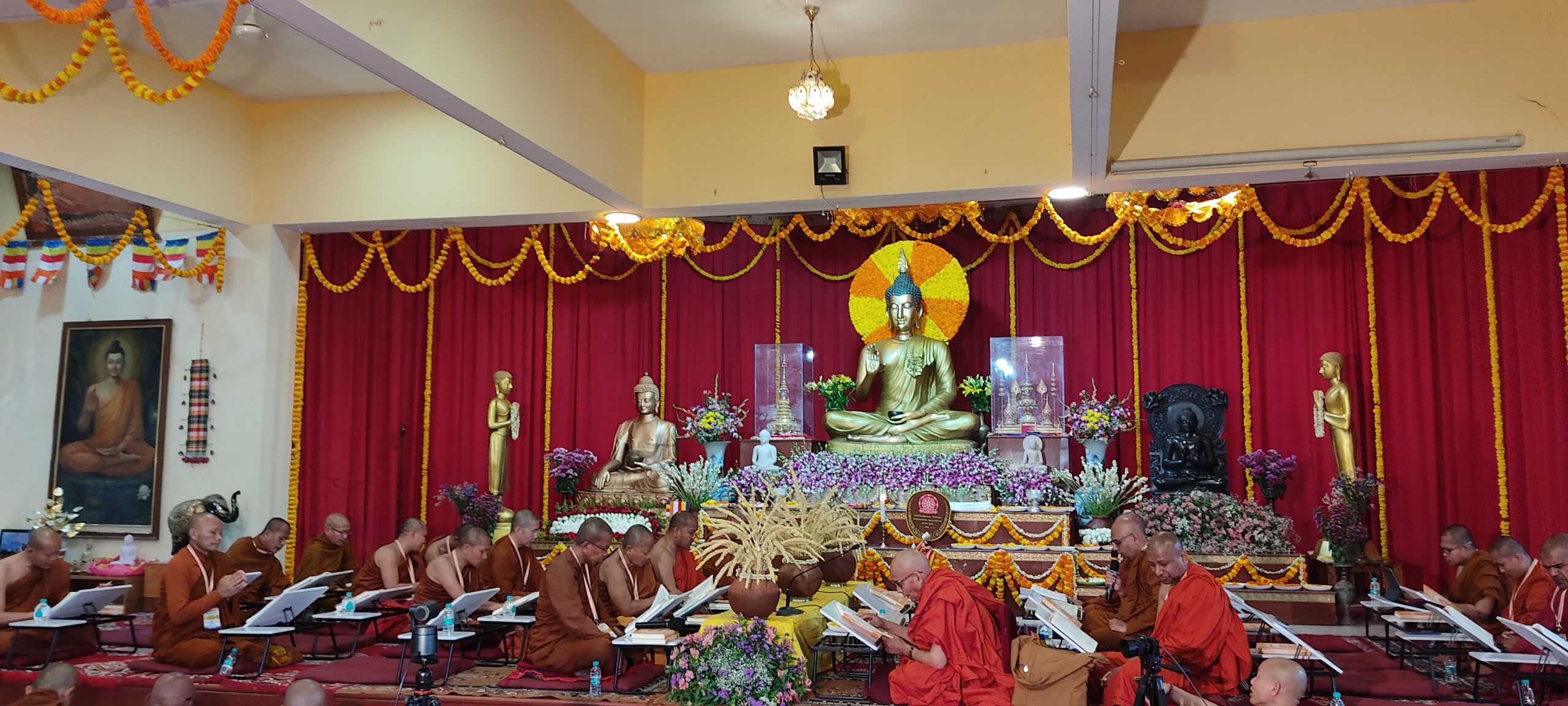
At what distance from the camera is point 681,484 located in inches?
388

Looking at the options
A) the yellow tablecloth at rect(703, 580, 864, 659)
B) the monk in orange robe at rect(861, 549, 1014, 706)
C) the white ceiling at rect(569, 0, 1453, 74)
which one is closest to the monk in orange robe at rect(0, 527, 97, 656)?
the yellow tablecloth at rect(703, 580, 864, 659)

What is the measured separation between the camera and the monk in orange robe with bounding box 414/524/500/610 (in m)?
7.73

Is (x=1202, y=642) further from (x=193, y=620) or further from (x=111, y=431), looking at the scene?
(x=111, y=431)

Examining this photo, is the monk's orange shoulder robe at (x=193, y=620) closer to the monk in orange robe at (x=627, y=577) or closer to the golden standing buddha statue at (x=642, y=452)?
the monk in orange robe at (x=627, y=577)

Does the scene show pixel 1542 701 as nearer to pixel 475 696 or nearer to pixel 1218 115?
pixel 1218 115

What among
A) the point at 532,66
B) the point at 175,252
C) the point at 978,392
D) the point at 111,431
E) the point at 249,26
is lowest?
the point at 111,431

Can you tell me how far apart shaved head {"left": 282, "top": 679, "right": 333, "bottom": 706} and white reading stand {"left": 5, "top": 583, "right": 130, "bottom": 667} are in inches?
129

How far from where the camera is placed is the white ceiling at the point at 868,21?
327 inches

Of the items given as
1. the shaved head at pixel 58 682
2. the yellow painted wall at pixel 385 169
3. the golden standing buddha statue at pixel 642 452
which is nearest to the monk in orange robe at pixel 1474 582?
the golden standing buddha statue at pixel 642 452

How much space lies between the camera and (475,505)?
10.4 m

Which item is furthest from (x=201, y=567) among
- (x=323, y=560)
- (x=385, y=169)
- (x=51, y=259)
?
(x=51, y=259)

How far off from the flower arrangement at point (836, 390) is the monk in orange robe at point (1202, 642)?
5150 mm

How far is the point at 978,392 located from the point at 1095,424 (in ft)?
4.28

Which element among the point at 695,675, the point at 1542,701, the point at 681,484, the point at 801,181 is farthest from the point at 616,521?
the point at 1542,701
